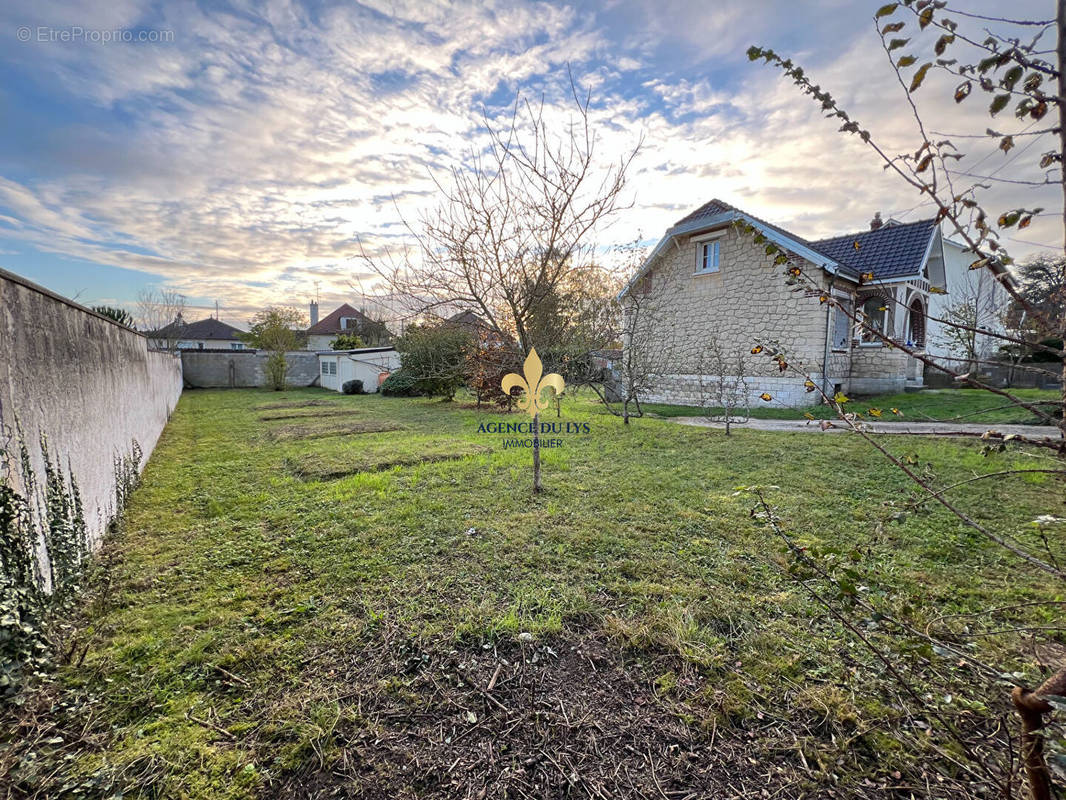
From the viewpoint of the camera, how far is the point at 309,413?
1205cm

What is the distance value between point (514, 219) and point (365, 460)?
4093 mm

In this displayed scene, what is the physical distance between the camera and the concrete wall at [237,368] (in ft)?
72.2

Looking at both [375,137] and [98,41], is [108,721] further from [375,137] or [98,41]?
[375,137]

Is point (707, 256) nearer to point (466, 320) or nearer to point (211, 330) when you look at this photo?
point (466, 320)

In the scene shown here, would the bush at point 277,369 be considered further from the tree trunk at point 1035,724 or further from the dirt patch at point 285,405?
the tree trunk at point 1035,724

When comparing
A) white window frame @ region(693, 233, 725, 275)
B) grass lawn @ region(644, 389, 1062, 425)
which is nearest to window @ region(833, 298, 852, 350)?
grass lawn @ region(644, 389, 1062, 425)

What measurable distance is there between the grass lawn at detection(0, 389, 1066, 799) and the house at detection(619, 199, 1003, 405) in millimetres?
7161

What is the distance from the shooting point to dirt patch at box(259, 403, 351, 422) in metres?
11.3

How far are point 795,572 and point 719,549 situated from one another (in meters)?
2.20

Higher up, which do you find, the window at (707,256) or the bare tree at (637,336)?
the window at (707,256)

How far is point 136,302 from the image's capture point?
26.5 m

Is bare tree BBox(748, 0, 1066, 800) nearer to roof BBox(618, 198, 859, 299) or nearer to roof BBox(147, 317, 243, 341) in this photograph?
roof BBox(618, 198, 859, 299)

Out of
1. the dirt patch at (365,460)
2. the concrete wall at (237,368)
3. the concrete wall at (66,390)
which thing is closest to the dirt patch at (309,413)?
the dirt patch at (365,460)
